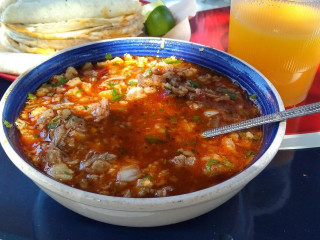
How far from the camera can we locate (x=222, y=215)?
169 cm

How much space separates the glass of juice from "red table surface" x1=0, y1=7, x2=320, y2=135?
20 cm

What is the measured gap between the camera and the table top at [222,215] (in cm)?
159

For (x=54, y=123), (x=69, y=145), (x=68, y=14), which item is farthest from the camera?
(x=68, y=14)

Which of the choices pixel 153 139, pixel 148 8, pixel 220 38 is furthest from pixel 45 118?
pixel 220 38

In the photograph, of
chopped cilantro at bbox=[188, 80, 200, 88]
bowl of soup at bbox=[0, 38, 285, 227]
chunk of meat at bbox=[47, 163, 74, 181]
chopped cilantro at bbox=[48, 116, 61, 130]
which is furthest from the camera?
chopped cilantro at bbox=[188, 80, 200, 88]

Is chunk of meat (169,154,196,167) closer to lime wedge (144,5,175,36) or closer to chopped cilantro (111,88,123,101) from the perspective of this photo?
chopped cilantro (111,88,123,101)

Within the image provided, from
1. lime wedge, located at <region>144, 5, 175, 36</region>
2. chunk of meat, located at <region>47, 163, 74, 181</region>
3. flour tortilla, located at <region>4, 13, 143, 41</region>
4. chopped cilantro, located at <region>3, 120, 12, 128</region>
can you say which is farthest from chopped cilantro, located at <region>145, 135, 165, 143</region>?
lime wedge, located at <region>144, 5, 175, 36</region>

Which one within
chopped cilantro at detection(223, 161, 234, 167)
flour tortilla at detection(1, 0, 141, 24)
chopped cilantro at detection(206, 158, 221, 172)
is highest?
flour tortilla at detection(1, 0, 141, 24)

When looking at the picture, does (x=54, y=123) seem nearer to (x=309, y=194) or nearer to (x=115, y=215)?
(x=115, y=215)

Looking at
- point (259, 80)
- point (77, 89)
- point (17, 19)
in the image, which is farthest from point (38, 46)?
point (259, 80)

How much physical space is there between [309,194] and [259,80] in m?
0.65

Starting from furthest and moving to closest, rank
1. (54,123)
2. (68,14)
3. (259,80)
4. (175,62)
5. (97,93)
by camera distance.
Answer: (68,14)
(175,62)
(97,93)
(259,80)
(54,123)

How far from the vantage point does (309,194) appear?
1816 millimetres

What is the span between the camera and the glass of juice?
2186 millimetres
